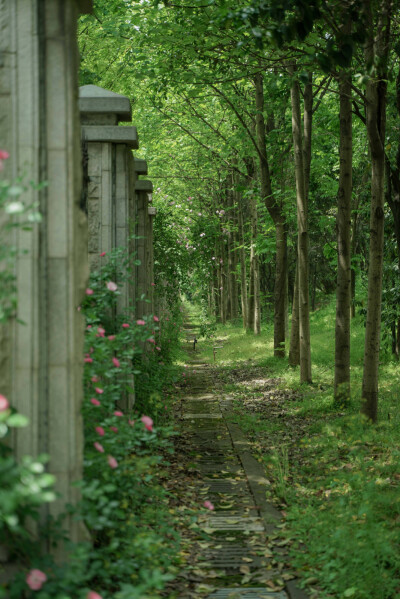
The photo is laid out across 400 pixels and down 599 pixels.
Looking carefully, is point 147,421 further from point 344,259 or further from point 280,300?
point 280,300

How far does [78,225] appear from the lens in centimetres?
385

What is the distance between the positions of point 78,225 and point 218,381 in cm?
1176

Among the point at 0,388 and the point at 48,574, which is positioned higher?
the point at 0,388

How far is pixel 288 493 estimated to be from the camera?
670 cm

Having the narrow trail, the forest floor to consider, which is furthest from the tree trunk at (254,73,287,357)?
the narrow trail

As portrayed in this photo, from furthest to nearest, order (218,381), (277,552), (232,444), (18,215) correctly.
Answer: (218,381) < (232,444) < (277,552) < (18,215)

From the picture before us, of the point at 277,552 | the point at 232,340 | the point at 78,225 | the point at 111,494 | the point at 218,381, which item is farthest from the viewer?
the point at 232,340

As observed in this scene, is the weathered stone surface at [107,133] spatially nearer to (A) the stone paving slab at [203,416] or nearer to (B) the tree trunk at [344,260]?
(B) the tree trunk at [344,260]

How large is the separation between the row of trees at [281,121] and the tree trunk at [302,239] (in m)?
0.02

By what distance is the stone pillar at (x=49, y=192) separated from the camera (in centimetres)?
357

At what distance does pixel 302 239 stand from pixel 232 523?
755cm

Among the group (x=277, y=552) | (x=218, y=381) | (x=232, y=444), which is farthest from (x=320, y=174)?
(x=277, y=552)

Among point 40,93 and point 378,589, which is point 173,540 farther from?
point 40,93

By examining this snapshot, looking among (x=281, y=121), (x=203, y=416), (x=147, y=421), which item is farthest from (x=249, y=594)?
(x=281, y=121)
